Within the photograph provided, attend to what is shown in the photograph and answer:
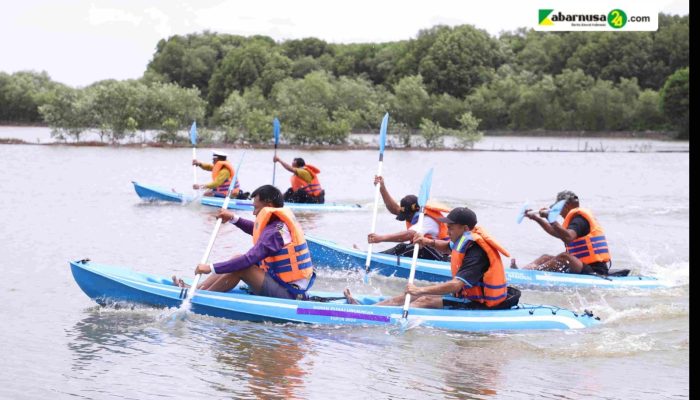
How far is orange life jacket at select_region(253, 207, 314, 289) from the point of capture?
10.4 metres

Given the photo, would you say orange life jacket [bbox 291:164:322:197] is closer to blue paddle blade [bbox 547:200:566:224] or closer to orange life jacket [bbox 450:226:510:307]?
blue paddle blade [bbox 547:200:566:224]

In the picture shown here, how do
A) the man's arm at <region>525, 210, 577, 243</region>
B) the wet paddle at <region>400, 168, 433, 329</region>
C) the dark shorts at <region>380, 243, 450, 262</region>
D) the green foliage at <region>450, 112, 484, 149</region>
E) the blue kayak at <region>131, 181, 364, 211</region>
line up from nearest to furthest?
1. the wet paddle at <region>400, 168, 433, 329</region>
2. the man's arm at <region>525, 210, 577, 243</region>
3. the dark shorts at <region>380, 243, 450, 262</region>
4. the blue kayak at <region>131, 181, 364, 211</region>
5. the green foliage at <region>450, 112, 484, 149</region>

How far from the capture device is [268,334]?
10484mm

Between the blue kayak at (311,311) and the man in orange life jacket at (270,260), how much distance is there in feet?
0.51

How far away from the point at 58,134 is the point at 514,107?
46.0m

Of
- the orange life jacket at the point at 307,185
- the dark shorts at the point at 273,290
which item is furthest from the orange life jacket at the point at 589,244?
the orange life jacket at the point at 307,185

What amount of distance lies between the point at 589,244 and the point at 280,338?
19.5 ft

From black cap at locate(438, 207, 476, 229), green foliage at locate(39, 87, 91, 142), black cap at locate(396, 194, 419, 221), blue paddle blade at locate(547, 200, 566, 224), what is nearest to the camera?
black cap at locate(438, 207, 476, 229)

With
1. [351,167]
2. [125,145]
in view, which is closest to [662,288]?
[351,167]

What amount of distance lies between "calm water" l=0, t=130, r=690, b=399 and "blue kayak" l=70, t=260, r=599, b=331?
12 cm

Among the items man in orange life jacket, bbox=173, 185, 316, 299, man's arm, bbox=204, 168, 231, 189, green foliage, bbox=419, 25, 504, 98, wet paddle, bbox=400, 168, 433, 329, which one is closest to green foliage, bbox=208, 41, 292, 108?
green foliage, bbox=419, 25, 504, 98

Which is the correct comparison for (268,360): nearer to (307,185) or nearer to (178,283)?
(178,283)

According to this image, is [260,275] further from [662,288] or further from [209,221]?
[209,221]

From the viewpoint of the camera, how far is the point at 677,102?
79.0 m
